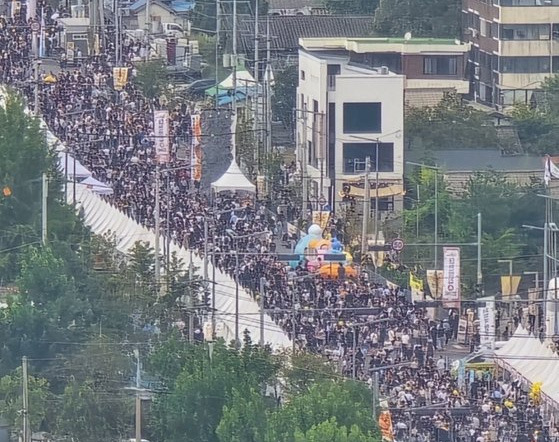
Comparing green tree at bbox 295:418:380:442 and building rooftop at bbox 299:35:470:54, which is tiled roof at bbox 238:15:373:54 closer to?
building rooftop at bbox 299:35:470:54

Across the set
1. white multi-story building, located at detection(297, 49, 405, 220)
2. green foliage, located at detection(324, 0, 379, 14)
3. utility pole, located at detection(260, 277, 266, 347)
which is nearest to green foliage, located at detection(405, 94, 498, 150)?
white multi-story building, located at detection(297, 49, 405, 220)

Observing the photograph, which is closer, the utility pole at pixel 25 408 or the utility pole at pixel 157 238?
the utility pole at pixel 25 408

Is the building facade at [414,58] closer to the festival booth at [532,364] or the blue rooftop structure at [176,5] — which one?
the blue rooftop structure at [176,5]

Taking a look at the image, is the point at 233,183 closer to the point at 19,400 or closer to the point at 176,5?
the point at 19,400

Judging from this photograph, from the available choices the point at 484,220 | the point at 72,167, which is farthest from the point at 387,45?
the point at 72,167

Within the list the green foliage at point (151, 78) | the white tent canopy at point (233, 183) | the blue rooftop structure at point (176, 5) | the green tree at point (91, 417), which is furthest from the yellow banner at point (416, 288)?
the blue rooftop structure at point (176, 5)

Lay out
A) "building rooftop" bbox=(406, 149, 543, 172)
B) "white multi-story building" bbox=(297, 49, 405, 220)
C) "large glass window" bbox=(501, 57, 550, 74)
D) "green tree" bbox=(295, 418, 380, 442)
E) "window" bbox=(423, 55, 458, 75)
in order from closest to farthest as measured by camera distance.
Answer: "green tree" bbox=(295, 418, 380, 442)
"white multi-story building" bbox=(297, 49, 405, 220)
"building rooftop" bbox=(406, 149, 543, 172)
"window" bbox=(423, 55, 458, 75)
"large glass window" bbox=(501, 57, 550, 74)
